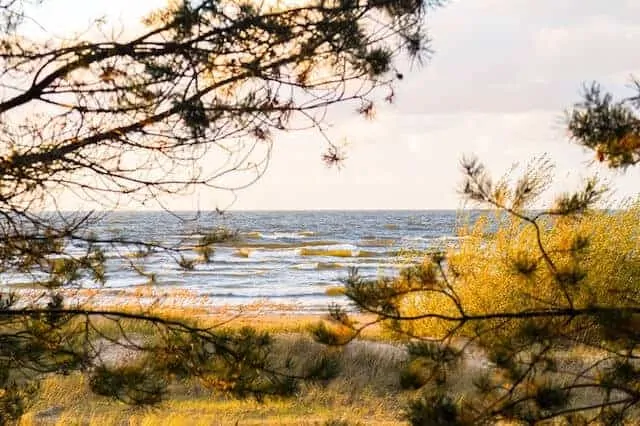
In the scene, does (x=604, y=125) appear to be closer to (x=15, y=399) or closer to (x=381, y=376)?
(x=15, y=399)

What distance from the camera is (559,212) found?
307cm

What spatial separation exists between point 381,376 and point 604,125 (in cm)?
688

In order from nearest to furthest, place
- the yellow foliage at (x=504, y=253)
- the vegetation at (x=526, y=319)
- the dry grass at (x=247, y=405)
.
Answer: the vegetation at (x=526, y=319) < the dry grass at (x=247, y=405) < the yellow foliage at (x=504, y=253)

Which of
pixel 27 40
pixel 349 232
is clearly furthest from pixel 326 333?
pixel 349 232

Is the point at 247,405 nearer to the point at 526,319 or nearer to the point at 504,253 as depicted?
the point at 504,253

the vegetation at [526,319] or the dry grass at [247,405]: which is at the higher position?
the vegetation at [526,319]

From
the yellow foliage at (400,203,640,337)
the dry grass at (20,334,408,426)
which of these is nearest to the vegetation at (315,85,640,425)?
the dry grass at (20,334,408,426)

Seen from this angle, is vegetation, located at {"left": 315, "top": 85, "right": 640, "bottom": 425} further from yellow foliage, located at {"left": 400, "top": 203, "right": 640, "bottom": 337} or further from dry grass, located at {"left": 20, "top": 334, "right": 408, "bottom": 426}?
yellow foliage, located at {"left": 400, "top": 203, "right": 640, "bottom": 337}

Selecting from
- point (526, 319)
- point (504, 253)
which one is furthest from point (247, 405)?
point (526, 319)

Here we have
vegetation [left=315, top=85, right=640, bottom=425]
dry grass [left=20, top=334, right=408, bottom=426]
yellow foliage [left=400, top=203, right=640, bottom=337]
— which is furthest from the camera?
yellow foliage [left=400, top=203, right=640, bottom=337]

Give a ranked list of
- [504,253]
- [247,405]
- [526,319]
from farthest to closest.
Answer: [504,253] → [247,405] → [526,319]

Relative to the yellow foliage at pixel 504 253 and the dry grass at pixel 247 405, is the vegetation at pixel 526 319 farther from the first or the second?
the yellow foliage at pixel 504 253

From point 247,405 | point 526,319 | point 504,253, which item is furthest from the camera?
point 504,253

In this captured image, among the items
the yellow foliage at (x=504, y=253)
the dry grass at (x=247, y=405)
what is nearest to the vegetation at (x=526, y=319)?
the dry grass at (x=247, y=405)
